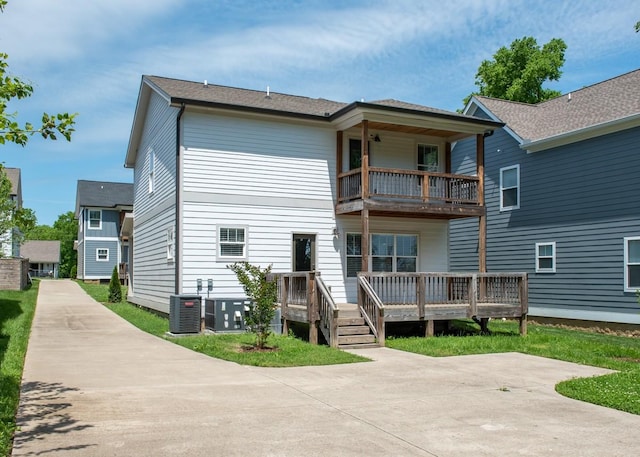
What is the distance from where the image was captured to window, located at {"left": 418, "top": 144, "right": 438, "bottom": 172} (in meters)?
19.9

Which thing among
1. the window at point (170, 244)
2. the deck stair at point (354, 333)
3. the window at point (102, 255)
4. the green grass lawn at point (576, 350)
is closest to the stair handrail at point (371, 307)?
the deck stair at point (354, 333)

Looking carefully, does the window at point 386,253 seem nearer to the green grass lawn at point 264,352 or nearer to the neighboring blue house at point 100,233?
the green grass lawn at point 264,352

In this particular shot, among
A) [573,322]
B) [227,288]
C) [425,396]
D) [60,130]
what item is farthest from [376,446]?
[573,322]

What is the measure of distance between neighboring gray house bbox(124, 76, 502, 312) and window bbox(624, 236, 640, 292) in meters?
4.19

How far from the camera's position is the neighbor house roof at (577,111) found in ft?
59.5

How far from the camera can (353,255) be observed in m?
18.6

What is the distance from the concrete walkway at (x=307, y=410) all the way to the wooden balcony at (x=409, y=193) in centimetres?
586

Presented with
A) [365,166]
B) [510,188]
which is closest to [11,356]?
[365,166]

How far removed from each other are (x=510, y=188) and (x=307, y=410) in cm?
1642

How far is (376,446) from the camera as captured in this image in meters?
5.88

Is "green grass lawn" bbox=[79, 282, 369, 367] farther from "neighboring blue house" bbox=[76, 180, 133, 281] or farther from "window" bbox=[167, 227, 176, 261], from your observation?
"neighboring blue house" bbox=[76, 180, 133, 281]

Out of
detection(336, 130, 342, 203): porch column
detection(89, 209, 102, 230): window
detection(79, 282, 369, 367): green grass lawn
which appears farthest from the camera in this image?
detection(89, 209, 102, 230): window

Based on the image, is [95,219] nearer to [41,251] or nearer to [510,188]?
[41,251]

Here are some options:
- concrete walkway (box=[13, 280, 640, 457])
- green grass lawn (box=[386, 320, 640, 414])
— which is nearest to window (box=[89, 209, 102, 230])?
green grass lawn (box=[386, 320, 640, 414])
